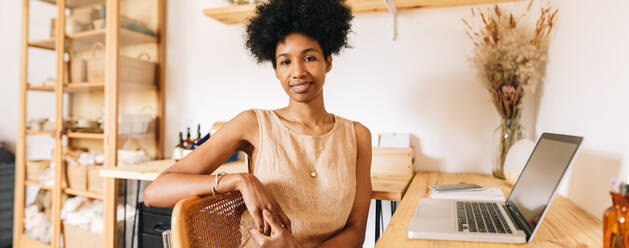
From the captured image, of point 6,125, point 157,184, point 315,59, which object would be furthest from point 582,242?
point 6,125

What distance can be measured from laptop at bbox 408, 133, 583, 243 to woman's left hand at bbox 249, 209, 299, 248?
29cm

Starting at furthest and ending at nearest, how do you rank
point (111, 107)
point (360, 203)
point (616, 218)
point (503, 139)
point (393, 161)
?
point (111, 107) → point (393, 161) → point (503, 139) → point (360, 203) → point (616, 218)

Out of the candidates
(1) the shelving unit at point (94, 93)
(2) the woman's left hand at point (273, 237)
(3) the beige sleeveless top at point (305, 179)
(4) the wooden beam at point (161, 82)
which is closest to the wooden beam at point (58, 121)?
(1) the shelving unit at point (94, 93)

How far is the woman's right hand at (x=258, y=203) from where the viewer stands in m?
0.91

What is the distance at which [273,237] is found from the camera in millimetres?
883

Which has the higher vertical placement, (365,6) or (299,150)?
(365,6)

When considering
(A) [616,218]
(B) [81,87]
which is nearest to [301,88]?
(A) [616,218]

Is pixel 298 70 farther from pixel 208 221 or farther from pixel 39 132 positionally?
pixel 39 132

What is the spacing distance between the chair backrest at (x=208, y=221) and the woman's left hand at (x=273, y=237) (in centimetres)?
12

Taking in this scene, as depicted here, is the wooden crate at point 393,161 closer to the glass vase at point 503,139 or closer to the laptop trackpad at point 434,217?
the glass vase at point 503,139

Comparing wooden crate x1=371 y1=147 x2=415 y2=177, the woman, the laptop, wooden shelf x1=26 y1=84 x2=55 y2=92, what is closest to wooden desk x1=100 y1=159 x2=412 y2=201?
wooden crate x1=371 y1=147 x2=415 y2=177

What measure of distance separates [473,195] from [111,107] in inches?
79.2

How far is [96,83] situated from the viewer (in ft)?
7.49

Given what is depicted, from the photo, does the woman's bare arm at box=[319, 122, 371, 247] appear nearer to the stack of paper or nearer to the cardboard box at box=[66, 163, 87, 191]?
the stack of paper
